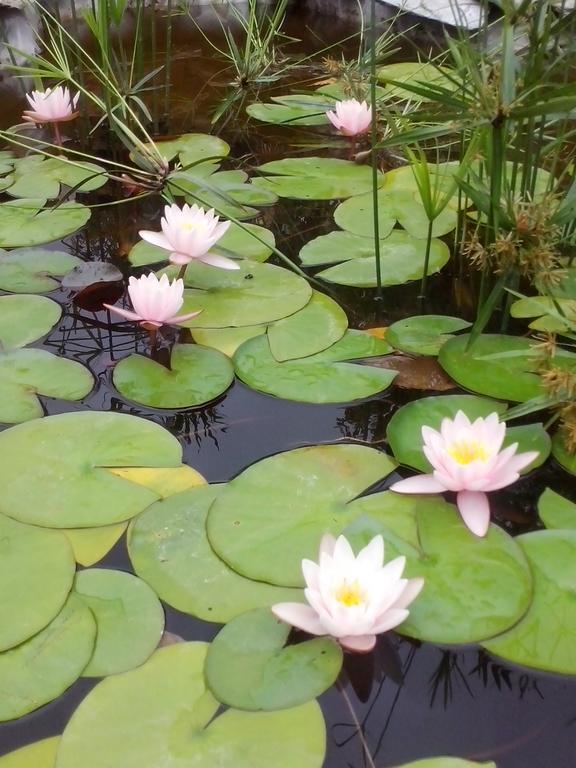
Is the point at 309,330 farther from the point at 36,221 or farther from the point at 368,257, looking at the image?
the point at 36,221

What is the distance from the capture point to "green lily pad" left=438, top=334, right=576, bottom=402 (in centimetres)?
128

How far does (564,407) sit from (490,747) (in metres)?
0.57

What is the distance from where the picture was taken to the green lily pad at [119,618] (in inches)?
35.4

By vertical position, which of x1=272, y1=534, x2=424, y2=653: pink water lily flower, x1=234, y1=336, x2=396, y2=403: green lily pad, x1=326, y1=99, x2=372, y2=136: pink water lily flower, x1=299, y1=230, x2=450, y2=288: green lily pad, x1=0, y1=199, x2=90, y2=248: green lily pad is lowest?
x1=272, y1=534, x2=424, y2=653: pink water lily flower

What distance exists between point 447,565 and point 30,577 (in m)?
0.58

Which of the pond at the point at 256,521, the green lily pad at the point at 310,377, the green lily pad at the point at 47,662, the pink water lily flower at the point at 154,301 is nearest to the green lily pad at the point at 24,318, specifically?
the pond at the point at 256,521

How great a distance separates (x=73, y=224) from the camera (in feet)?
6.39

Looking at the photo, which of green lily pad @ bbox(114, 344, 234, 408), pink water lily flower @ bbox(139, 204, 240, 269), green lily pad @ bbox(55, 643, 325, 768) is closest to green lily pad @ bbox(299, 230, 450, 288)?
pink water lily flower @ bbox(139, 204, 240, 269)

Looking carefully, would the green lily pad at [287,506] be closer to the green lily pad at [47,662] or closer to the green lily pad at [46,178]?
the green lily pad at [47,662]

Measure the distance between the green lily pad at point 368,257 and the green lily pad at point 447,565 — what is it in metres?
0.71

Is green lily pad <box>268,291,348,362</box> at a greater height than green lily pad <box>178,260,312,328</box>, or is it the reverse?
green lily pad <box>178,260,312,328</box>

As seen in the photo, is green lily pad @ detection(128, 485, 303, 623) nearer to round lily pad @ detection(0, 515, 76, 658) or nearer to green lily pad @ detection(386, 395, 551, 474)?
round lily pad @ detection(0, 515, 76, 658)

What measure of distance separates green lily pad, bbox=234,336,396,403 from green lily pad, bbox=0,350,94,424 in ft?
1.02

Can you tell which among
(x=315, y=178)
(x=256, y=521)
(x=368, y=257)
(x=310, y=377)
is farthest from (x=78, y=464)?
(x=315, y=178)
